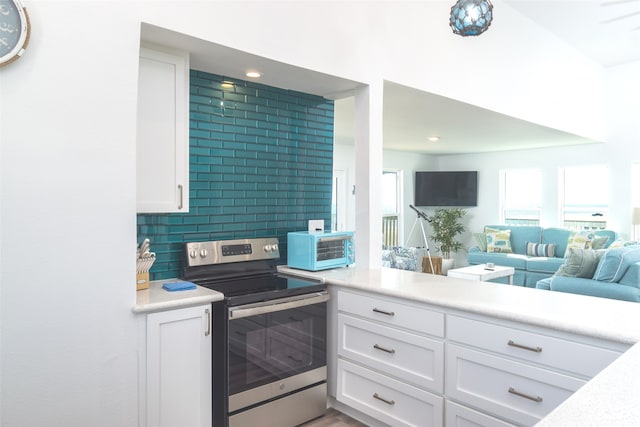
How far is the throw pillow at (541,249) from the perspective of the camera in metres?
6.90

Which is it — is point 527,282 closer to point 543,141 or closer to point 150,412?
point 543,141

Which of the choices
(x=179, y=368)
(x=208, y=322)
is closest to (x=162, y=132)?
(x=208, y=322)

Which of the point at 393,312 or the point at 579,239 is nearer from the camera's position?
the point at 393,312

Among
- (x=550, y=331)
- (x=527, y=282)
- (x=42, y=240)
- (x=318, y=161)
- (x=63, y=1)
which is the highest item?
(x=63, y=1)

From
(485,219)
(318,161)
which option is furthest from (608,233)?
(318,161)

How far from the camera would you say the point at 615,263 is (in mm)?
3984

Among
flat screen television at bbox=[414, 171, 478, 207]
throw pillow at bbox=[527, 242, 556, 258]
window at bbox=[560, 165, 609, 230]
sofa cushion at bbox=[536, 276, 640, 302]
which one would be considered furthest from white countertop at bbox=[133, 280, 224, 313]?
window at bbox=[560, 165, 609, 230]

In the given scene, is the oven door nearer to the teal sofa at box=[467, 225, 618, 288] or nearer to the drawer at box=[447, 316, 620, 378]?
the drawer at box=[447, 316, 620, 378]

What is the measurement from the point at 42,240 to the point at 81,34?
0.86 m

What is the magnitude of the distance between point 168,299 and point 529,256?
6.46 metres

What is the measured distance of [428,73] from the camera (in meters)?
3.38

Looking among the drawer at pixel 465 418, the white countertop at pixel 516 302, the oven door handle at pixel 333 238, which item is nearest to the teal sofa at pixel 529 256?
the oven door handle at pixel 333 238

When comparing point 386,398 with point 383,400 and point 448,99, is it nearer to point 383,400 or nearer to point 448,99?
point 383,400

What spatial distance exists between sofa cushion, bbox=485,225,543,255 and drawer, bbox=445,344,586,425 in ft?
19.6
